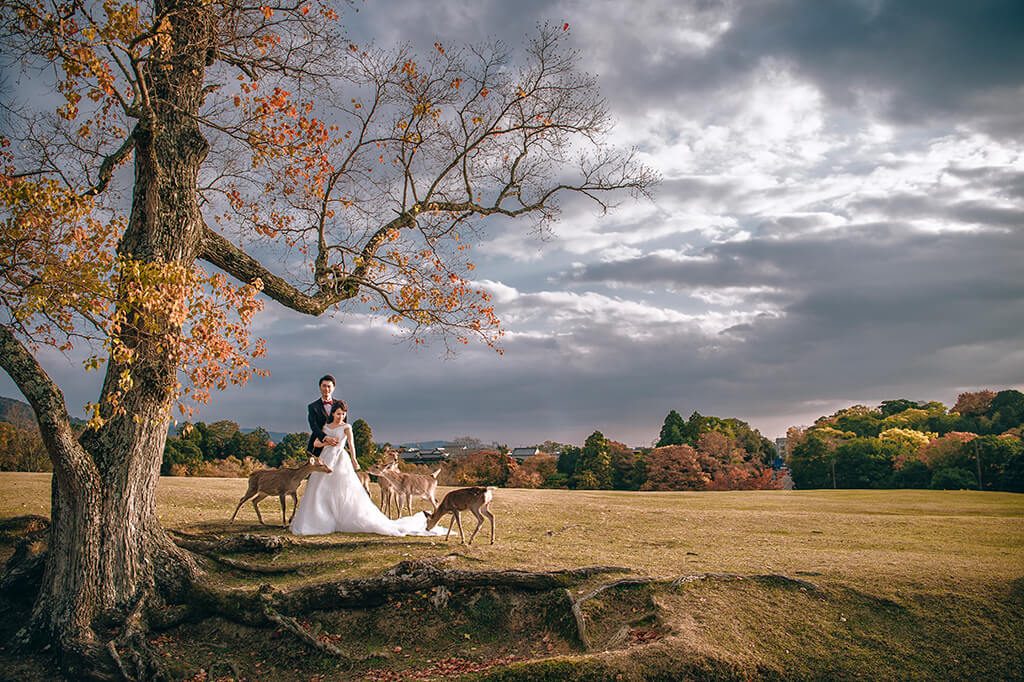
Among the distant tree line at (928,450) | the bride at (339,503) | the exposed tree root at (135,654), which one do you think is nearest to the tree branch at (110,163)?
the bride at (339,503)

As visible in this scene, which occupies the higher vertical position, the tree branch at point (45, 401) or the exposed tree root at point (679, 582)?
the tree branch at point (45, 401)

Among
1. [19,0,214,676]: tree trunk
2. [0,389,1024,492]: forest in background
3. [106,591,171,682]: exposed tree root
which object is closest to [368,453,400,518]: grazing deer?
[19,0,214,676]: tree trunk

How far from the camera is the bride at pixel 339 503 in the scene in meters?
16.0

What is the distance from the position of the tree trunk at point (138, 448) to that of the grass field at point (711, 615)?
1.42 m

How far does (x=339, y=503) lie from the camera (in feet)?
53.1

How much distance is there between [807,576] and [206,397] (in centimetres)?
1171

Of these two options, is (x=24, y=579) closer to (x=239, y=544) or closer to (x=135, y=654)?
(x=135, y=654)

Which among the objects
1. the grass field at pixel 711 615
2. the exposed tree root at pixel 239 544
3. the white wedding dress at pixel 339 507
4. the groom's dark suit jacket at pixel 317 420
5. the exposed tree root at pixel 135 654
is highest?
the groom's dark suit jacket at pixel 317 420

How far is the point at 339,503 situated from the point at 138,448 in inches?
185

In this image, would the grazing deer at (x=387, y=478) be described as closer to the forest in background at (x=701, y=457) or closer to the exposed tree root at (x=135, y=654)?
the exposed tree root at (x=135, y=654)

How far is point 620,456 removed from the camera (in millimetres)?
54344

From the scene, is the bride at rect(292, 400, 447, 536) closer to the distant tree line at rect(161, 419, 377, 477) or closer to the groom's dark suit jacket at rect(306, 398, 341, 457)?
the groom's dark suit jacket at rect(306, 398, 341, 457)

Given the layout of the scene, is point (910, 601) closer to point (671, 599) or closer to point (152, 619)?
point (671, 599)

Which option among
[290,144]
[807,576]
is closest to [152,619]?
[290,144]
